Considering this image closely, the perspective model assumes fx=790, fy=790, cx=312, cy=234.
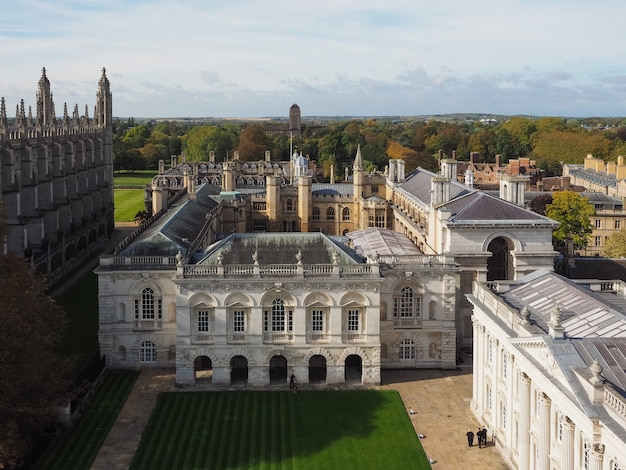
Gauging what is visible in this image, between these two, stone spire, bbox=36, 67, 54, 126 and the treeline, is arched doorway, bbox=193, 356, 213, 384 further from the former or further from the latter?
the treeline

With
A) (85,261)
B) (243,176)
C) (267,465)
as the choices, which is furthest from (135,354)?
(243,176)

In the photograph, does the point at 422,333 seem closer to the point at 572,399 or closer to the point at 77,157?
the point at 572,399

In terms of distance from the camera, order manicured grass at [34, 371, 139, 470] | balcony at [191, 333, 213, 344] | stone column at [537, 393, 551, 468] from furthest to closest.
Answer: balcony at [191, 333, 213, 344] < manicured grass at [34, 371, 139, 470] < stone column at [537, 393, 551, 468]

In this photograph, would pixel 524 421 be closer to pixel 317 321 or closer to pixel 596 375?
pixel 596 375

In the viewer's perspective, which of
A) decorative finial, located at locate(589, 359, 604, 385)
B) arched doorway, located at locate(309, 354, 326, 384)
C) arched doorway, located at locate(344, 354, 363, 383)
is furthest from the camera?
arched doorway, located at locate(309, 354, 326, 384)

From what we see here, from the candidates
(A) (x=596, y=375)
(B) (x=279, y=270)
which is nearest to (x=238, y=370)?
(B) (x=279, y=270)

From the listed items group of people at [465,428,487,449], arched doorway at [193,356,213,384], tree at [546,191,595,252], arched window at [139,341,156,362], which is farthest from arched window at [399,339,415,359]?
tree at [546,191,595,252]

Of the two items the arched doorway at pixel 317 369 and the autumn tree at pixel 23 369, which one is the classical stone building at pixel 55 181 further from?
the arched doorway at pixel 317 369
